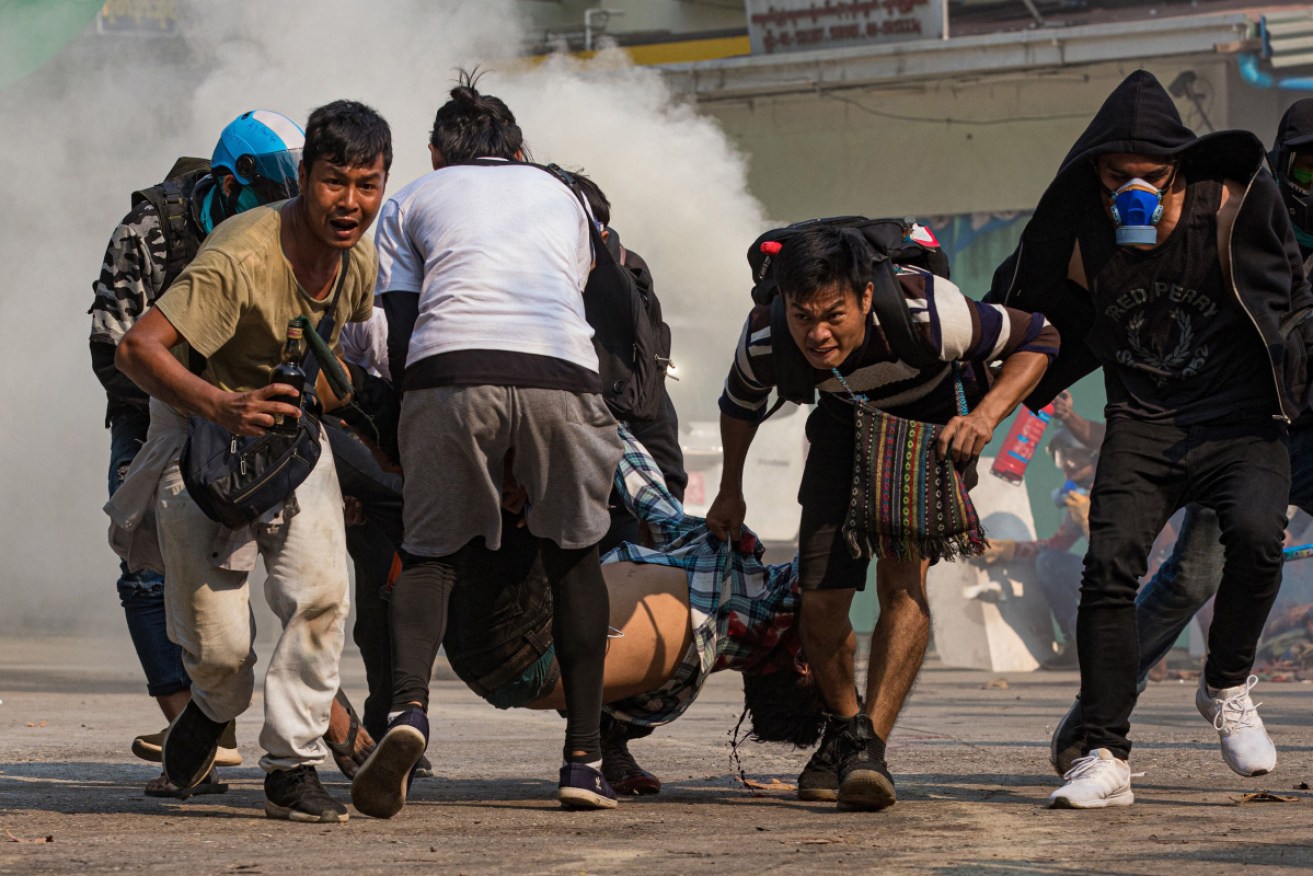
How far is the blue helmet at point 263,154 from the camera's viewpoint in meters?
4.70

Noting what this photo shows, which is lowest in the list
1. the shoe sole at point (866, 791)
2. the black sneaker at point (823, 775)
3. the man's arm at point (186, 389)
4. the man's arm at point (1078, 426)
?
the man's arm at point (1078, 426)

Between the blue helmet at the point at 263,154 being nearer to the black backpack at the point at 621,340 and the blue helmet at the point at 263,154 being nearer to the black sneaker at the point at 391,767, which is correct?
the black backpack at the point at 621,340

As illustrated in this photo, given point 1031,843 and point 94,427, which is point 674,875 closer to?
point 1031,843

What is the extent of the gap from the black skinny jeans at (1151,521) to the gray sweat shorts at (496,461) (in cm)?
120

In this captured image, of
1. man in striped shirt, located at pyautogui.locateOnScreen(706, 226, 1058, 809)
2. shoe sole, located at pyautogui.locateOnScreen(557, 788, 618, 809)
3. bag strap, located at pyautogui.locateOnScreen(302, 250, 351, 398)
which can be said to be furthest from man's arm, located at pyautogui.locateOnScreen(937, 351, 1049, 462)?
bag strap, located at pyautogui.locateOnScreen(302, 250, 351, 398)

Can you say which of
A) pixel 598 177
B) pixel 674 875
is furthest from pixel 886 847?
pixel 598 177

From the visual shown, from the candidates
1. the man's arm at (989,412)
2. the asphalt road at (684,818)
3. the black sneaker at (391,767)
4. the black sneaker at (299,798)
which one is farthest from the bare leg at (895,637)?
the black sneaker at (299,798)

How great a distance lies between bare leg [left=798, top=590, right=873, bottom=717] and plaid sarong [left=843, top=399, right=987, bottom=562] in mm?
137

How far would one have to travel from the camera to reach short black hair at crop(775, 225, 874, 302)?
171 inches

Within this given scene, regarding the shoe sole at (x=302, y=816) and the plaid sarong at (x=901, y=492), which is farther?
the plaid sarong at (x=901, y=492)

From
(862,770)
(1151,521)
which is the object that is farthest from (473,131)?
(1151,521)

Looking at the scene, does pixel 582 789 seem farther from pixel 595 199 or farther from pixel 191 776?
pixel 595 199

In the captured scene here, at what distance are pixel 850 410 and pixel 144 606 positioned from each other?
6.48 ft

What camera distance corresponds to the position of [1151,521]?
15.0ft
